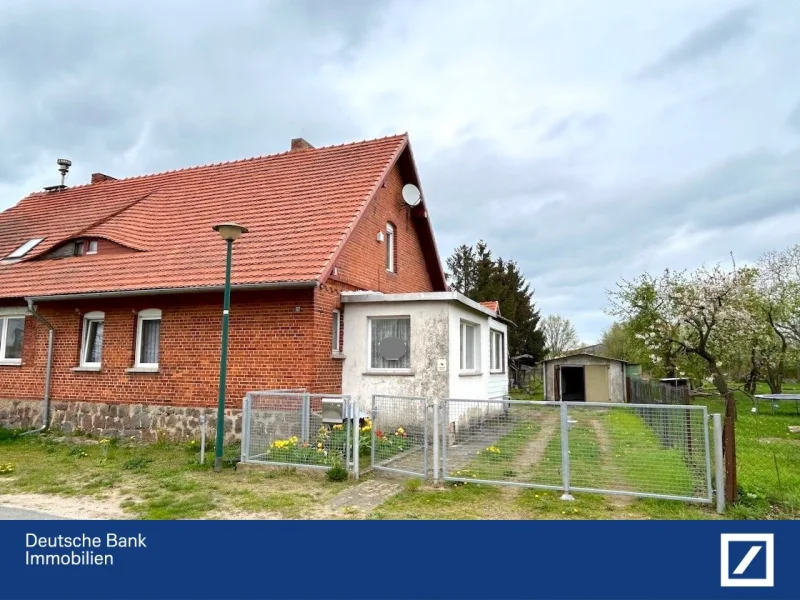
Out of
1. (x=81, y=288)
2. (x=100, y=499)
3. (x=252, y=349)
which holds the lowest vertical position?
(x=100, y=499)

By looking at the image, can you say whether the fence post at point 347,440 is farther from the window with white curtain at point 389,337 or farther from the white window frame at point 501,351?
the white window frame at point 501,351

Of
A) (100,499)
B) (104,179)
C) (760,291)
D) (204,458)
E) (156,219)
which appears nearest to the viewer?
(100,499)

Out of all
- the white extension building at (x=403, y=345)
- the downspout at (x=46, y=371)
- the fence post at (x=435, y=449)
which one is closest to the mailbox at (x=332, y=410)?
the fence post at (x=435, y=449)

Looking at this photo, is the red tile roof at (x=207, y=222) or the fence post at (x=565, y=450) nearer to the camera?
the fence post at (x=565, y=450)

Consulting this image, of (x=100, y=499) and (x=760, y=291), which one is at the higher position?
(x=760, y=291)

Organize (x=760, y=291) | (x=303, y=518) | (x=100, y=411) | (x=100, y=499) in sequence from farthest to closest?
(x=760, y=291) < (x=100, y=411) < (x=100, y=499) < (x=303, y=518)

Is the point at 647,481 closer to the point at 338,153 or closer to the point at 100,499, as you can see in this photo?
the point at 100,499

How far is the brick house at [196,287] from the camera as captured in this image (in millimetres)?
11477

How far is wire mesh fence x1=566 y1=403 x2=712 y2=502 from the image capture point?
6930mm

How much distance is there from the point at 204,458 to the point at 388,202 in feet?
28.0

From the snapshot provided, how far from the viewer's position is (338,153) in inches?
633

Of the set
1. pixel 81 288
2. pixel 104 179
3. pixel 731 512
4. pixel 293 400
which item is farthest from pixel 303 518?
pixel 104 179

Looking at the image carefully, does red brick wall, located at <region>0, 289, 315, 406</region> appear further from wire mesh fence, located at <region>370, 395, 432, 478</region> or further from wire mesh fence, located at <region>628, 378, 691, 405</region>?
wire mesh fence, located at <region>628, 378, 691, 405</region>

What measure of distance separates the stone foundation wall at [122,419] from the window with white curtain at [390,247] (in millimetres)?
6419
